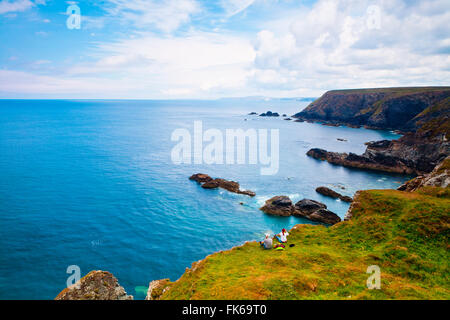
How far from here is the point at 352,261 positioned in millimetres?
19188

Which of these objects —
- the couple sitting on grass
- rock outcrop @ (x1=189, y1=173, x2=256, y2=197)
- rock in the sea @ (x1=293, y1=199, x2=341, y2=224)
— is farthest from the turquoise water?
the couple sitting on grass

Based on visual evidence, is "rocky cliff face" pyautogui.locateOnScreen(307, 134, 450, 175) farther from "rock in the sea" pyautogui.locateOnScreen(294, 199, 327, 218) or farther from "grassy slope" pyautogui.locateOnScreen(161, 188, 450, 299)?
"grassy slope" pyautogui.locateOnScreen(161, 188, 450, 299)

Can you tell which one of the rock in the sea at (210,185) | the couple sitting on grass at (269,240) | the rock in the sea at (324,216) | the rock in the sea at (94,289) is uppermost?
the couple sitting on grass at (269,240)

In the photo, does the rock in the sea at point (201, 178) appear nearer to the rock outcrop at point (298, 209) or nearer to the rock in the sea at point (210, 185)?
the rock in the sea at point (210, 185)

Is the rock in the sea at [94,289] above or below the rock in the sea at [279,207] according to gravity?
above

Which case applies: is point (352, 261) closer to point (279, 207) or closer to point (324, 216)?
point (324, 216)

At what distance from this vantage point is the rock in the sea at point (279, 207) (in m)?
49.7

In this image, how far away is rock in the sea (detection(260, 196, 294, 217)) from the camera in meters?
49.7

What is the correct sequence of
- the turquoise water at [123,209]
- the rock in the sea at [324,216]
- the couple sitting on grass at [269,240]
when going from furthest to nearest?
the rock in the sea at [324,216]
the turquoise water at [123,209]
the couple sitting on grass at [269,240]

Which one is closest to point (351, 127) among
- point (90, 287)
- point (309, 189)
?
point (309, 189)

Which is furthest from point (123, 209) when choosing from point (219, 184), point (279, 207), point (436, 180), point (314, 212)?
point (436, 180)

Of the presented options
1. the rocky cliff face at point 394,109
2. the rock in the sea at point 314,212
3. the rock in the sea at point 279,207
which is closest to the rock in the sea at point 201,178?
the rock in the sea at point 279,207

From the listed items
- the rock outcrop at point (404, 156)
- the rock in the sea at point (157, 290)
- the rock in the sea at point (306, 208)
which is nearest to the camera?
the rock in the sea at point (157, 290)

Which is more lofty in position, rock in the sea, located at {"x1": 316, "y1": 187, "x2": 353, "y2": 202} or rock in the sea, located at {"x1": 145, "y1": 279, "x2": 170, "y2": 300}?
rock in the sea, located at {"x1": 145, "y1": 279, "x2": 170, "y2": 300}
